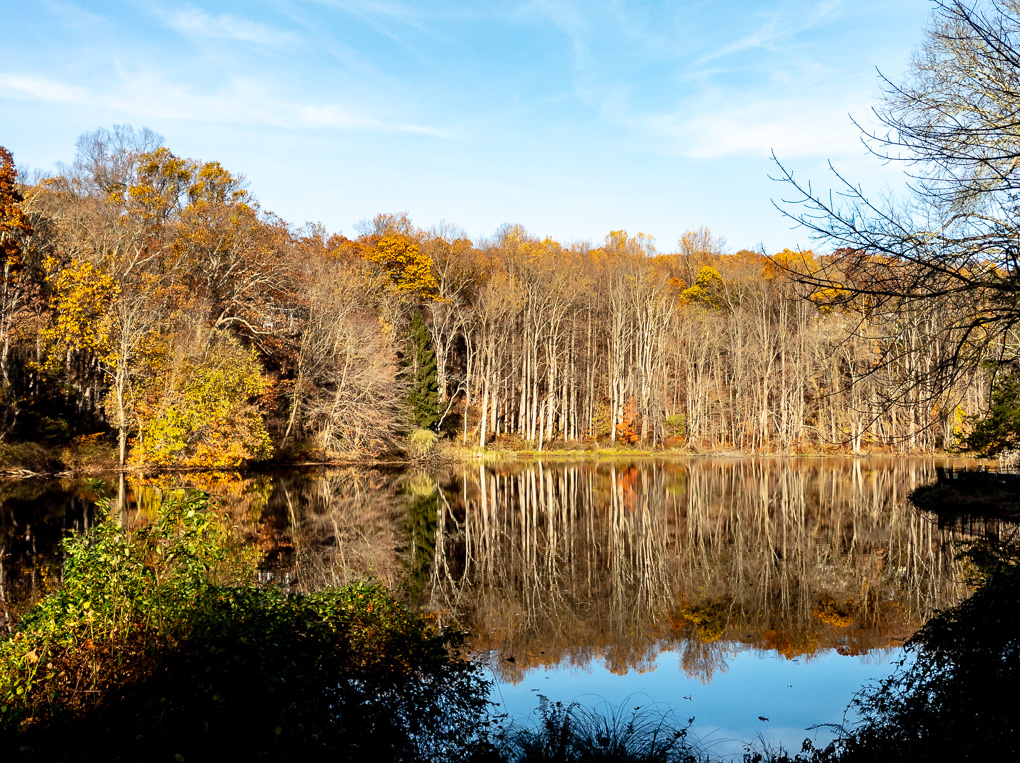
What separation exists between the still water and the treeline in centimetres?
373

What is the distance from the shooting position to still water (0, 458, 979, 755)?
30.0 feet

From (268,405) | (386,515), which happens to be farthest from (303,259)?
(386,515)

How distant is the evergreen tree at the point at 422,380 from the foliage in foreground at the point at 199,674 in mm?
37141

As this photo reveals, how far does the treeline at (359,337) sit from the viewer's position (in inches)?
1254

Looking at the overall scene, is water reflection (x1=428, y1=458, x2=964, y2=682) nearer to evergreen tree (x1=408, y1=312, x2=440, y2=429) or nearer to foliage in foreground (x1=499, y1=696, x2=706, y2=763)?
foliage in foreground (x1=499, y1=696, x2=706, y2=763)

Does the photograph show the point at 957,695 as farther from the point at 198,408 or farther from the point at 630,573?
the point at 198,408

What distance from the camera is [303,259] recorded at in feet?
151

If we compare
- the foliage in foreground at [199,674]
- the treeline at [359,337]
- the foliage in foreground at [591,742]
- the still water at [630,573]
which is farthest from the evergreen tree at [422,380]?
the foliage in foreground at [591,742]

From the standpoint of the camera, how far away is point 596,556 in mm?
17094

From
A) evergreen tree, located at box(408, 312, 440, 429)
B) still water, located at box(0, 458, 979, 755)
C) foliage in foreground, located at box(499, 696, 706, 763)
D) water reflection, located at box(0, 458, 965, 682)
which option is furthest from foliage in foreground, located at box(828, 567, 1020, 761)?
evergreen tree, located at box(408, 312, 440, 429)

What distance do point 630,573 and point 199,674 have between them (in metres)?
10.8

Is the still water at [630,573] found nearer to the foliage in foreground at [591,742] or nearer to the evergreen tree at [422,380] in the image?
the foliage in foreground at [591,742]

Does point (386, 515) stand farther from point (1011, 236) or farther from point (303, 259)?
point (303, 259)

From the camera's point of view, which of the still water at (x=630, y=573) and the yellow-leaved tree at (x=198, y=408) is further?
the yellow-leaved tree at (x=198, y=408)
